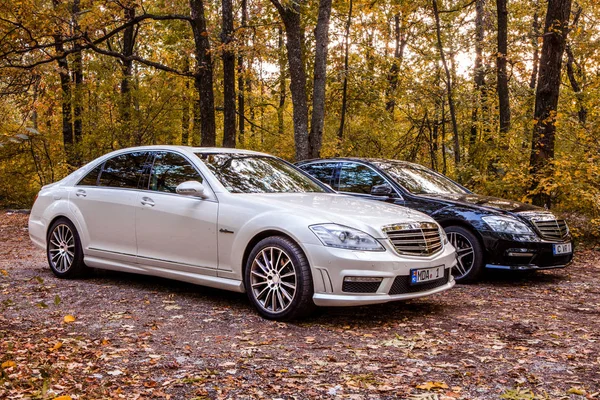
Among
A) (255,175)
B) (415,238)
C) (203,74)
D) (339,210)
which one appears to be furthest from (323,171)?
(203,74)

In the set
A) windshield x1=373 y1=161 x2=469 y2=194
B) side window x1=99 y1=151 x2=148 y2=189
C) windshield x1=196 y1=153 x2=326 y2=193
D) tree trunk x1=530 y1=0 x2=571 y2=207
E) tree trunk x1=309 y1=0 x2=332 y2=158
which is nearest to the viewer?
windshield x1=196 y1=153 x2=326 y2=193

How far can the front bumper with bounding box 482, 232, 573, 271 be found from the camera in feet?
24.2

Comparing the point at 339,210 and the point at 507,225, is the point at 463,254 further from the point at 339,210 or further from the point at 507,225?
the point at 339,210

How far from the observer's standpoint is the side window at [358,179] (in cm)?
841

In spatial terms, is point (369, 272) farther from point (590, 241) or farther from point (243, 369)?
point (590, 241)

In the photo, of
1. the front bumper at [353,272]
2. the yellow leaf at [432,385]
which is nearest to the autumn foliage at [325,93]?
the front bumper at [353,272]

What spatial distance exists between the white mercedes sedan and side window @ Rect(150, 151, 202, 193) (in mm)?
14

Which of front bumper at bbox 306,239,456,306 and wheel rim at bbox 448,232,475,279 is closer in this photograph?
front bumper at bbox 306,239,456,306

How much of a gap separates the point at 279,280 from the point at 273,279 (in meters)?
0.06

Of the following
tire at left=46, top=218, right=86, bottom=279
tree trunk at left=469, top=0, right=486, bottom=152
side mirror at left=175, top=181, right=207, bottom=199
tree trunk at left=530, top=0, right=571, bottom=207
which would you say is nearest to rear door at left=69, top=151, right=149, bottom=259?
tire at left=46, top=218, right=86, bottom=279

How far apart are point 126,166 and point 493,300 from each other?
456 centimetres

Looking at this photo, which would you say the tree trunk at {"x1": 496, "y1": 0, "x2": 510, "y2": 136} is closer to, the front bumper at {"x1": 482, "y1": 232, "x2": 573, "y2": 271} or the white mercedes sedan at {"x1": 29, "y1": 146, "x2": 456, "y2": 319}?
the front bumper at {"x1": 482, "y1": 232, "x2": 573, "y2": 271}

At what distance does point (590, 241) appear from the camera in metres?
11.5

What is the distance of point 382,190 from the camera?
8.06 metres
